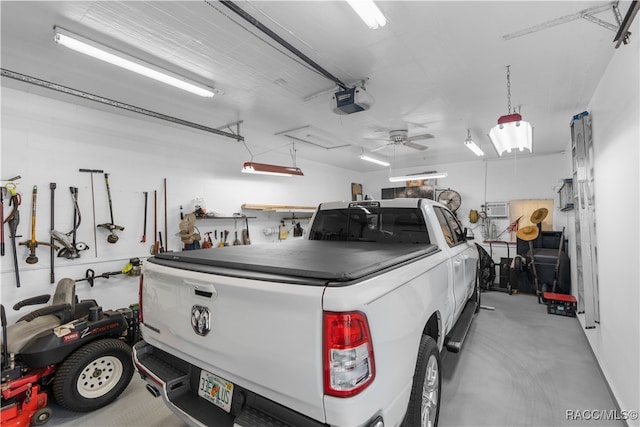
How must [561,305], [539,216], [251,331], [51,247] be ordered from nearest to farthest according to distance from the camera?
[251,331] → [51,247] → [561,305] → [539,216]

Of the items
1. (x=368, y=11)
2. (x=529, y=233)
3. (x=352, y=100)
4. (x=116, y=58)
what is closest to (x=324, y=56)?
(x=352, y=100)

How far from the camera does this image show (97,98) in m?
3.37

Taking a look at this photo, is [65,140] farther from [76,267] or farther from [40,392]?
[40,392]

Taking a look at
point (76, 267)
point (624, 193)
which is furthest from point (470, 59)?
point (76, 267)

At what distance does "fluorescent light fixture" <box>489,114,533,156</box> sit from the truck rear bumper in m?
3.39

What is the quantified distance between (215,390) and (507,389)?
2.81 metres

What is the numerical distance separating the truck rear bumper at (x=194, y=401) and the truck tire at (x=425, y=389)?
79 centimetres

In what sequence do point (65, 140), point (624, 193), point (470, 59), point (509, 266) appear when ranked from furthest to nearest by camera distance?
point (509, 266) → point (65, 140) → point (470, 59) → point (624, 193)

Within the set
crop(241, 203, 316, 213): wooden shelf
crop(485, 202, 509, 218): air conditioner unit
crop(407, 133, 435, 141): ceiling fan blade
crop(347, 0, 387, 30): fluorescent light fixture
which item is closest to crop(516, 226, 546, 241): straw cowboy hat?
crop(485, 202, 509, 218): air conditioner unit

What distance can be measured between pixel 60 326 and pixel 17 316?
1.71m

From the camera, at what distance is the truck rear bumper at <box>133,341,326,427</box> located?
3.98ft

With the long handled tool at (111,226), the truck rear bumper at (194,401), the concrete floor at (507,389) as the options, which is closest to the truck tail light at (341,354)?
the truck rear bumper at (194,401)

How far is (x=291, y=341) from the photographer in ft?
3.74

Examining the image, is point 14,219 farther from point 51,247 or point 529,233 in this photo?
point 529,233
